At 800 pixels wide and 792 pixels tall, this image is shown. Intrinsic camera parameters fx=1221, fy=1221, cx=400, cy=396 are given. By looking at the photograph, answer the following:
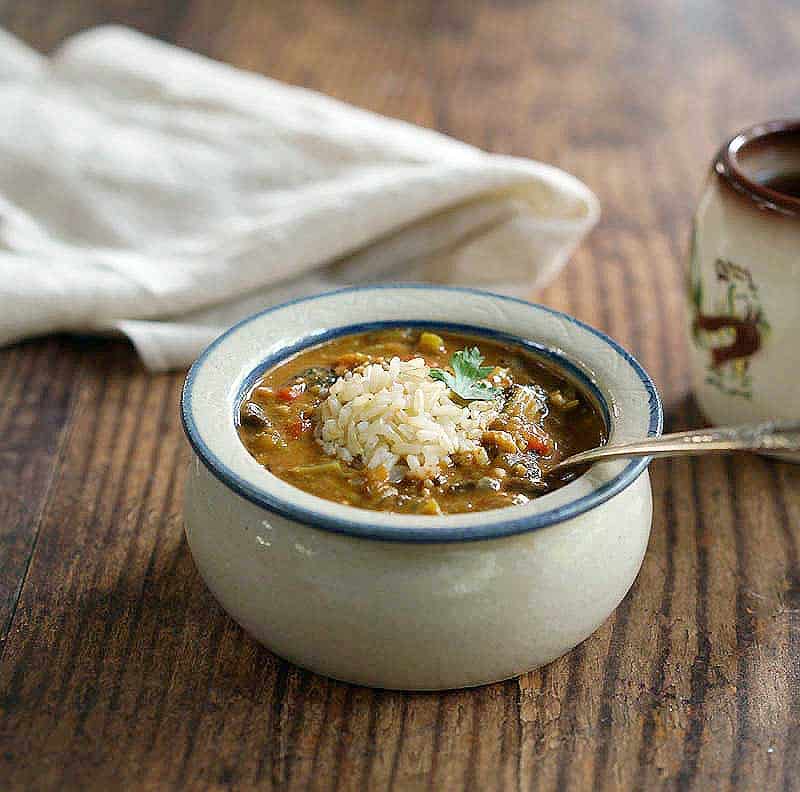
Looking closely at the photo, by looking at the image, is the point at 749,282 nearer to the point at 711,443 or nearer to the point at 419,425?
the point at 711,443

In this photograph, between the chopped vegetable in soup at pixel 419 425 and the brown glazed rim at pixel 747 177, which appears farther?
the brown glazed rim at pixel 747 177

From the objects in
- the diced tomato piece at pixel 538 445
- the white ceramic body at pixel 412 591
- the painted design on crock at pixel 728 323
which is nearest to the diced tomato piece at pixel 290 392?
the white ceramic body at pixel 412 591

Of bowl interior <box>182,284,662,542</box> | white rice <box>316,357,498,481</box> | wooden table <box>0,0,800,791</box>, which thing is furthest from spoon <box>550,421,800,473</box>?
wooden table <box>0,0,800,791</box>

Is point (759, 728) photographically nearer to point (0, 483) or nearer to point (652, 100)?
point (0, 483)

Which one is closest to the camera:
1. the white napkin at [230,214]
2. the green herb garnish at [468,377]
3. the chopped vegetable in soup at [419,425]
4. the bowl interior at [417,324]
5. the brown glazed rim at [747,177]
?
the bowl interior at [417,324]

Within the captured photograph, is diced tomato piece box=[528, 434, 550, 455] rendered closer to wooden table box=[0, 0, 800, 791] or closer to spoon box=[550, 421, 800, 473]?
spoon box=[550, 421, 800, 473]

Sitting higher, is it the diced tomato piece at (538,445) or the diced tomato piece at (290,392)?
the diced tomato piece at (538,445)

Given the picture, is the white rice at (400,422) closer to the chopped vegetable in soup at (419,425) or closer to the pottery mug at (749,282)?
the chopped vegetable in soup at (419,425)
